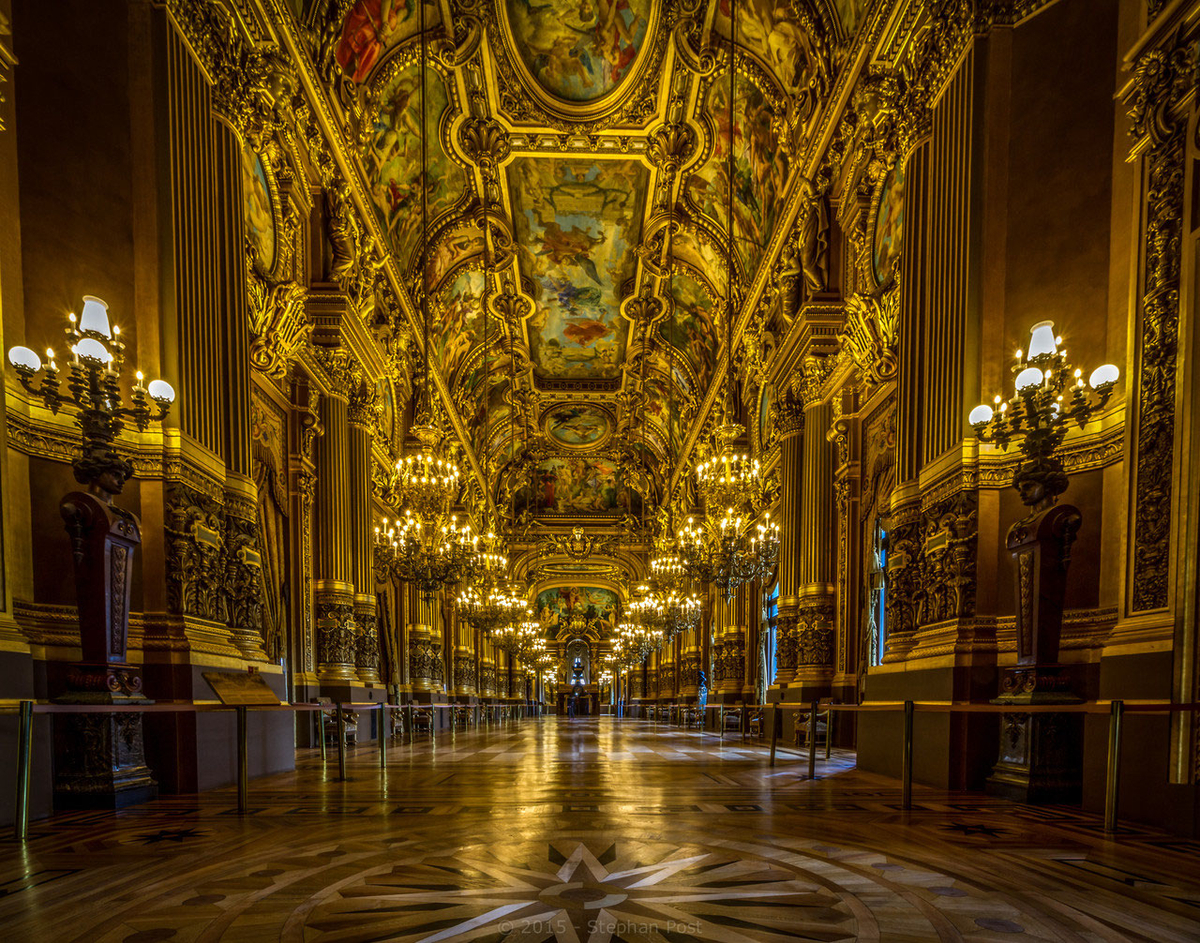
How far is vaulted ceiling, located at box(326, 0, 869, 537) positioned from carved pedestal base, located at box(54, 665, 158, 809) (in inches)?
379

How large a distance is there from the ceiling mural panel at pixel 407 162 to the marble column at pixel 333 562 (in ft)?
15.2

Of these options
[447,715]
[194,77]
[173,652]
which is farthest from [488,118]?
[447,715]

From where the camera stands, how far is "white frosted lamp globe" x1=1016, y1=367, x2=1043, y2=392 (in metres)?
5.34

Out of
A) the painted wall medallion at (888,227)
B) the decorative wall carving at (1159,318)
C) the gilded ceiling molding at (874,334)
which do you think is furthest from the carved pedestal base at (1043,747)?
the painted wall medallion at (888,227)

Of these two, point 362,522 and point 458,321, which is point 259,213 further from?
point 458,321

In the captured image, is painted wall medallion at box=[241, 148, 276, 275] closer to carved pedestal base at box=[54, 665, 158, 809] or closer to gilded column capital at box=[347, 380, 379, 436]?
gilded column capital at box=[347, 380, 379, 436]

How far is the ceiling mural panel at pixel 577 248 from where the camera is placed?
58.8 feet

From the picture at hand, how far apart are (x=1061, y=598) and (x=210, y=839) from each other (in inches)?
231

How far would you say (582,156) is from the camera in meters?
16.9

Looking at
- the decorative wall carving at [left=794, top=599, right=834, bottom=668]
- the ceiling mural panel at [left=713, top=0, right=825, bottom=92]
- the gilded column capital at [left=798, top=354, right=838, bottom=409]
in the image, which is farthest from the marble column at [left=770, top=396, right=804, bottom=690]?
the ceiling mural panel at [left=713, top=0, right=825, bottom=92]

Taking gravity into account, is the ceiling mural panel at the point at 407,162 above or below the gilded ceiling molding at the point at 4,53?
above

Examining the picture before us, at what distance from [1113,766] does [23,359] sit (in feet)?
23.7

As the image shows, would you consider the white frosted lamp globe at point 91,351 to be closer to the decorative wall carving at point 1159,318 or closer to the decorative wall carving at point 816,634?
the decorative wall carving at point 1159,318

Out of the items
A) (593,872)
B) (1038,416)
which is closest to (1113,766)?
(1038,416)
